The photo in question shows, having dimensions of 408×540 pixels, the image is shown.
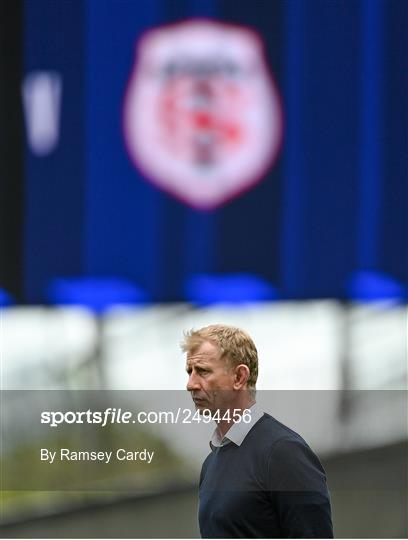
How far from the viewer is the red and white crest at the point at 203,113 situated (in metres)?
2.86

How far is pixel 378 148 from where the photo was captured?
2.86 meters

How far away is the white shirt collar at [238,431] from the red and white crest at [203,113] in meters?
0.54

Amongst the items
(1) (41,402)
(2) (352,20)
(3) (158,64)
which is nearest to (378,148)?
(2) (352,20)

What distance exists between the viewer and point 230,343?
2768 millimetres

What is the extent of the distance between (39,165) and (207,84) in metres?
0.48

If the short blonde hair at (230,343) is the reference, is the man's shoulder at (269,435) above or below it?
below

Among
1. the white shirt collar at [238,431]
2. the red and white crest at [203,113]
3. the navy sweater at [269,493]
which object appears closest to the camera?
the navy sweater at [269,493]

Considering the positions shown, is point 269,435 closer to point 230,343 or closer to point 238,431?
point 238,431

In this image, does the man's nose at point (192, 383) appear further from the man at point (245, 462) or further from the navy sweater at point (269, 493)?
the navy sweater at point (269, 493)

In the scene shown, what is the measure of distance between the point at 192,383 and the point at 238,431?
21 centimetres

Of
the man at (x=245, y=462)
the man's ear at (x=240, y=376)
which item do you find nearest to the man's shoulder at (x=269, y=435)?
the man at (x=245, y=462)

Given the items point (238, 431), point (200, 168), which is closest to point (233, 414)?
point (238, 431)

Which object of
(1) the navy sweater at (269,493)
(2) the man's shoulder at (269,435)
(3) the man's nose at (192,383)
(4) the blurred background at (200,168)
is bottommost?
(1) the navy sweater at (269,493)

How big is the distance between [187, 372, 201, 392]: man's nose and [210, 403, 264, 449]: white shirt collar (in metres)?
0.12
